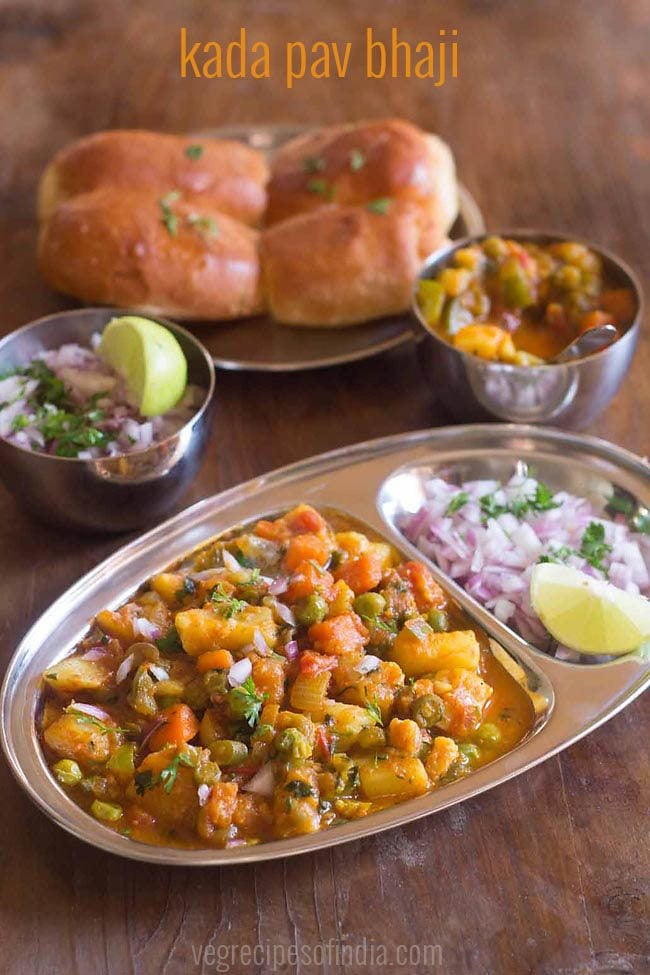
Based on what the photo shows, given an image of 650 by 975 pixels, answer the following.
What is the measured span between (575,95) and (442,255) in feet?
8.24

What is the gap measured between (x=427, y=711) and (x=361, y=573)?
53 centimetres

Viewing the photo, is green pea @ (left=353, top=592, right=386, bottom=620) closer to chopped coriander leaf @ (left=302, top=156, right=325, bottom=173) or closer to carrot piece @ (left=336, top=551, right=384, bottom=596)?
carrot piece @ (left=336, top=551, right=384, bottom=596)

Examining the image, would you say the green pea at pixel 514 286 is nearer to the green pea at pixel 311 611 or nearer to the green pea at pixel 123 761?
the green pea at pixel 311 611

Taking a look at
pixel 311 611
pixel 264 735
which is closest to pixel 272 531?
pixel 311 611

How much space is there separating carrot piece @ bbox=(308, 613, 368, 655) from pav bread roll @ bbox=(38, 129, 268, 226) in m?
2.19

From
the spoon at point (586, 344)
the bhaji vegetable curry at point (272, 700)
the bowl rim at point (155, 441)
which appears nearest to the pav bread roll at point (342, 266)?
the bowl rim at point (155, 441)

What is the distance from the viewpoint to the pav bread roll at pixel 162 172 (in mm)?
4613

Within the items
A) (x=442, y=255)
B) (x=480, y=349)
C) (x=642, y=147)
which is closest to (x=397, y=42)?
(x=642, y=147)

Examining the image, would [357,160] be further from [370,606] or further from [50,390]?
[370,606]

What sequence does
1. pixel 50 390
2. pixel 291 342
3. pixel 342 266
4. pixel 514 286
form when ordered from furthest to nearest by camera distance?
pixel 291 342 → pixel 342 266 → pixel 514 286 → pixel 50 390

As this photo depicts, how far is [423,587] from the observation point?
10.9 ft

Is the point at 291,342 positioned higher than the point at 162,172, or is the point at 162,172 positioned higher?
the point at 162,172

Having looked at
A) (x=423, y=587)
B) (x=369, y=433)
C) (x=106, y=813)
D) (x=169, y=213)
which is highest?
(x=169, y=213)

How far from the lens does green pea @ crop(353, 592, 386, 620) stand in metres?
3.21
